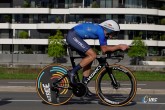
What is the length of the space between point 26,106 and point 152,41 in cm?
6690

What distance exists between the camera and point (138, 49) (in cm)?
6919

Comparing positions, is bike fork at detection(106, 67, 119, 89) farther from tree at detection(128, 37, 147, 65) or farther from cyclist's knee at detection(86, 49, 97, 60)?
tree at detection(128, 37, 147, 65)

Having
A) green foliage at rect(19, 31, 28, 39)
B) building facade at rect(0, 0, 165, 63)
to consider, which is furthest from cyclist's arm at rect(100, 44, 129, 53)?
green foliage at rect(19, 31, 28, 39)

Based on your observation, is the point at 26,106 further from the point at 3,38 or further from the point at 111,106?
the point at 3,38

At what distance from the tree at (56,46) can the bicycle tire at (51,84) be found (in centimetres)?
6007

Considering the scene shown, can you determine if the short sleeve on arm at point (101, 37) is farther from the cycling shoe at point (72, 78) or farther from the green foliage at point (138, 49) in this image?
the green foliage at point (138, 49)

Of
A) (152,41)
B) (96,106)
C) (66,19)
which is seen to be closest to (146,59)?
(152,41)

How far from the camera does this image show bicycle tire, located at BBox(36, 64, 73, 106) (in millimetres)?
9414

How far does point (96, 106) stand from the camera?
9289 millimetres

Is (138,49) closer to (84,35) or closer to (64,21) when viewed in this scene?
(64,21)

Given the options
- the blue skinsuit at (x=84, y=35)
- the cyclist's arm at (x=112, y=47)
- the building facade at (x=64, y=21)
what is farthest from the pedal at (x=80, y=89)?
the building facade at (x=64, y=21)

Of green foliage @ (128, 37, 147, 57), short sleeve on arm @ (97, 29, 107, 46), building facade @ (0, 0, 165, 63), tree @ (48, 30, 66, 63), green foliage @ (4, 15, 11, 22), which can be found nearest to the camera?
short sleeve on arm @ (97, 29, 107, 46)

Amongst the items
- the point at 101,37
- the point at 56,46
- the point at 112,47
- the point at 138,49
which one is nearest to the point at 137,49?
the point at 138,49

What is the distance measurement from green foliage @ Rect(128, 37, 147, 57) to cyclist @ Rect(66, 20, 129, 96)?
2383 inches
